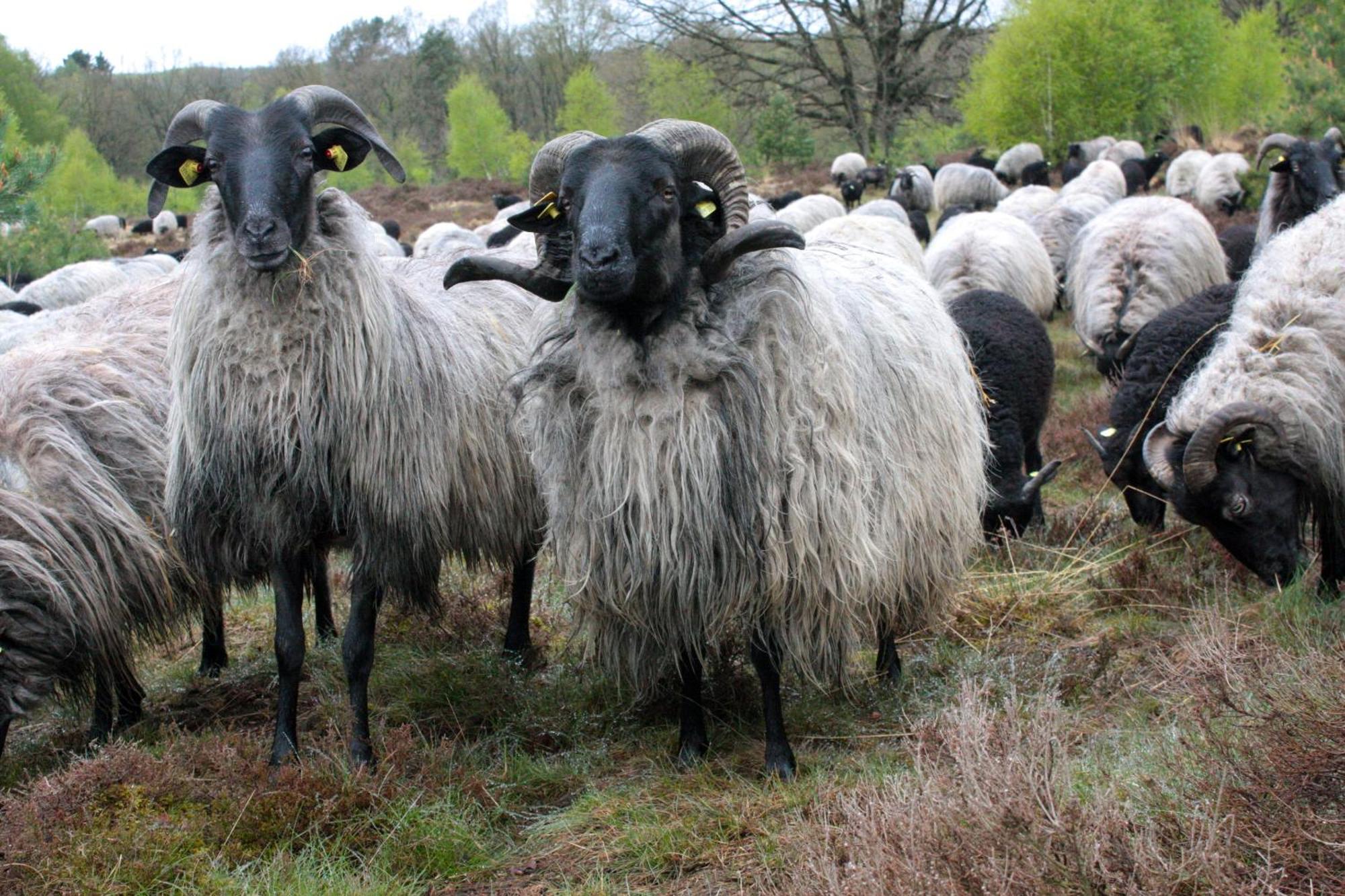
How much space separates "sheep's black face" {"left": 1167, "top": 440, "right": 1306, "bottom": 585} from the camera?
5414 mm

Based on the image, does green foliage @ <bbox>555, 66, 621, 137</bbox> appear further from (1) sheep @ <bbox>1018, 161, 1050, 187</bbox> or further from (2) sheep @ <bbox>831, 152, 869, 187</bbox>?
(1) sheep @ <bbox>1018, 161, 1050, 187</bbox>

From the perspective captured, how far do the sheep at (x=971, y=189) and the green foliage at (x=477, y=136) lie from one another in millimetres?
30218

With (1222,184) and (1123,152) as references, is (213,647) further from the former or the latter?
(1123,152)

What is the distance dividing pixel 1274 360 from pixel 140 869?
5.15 m

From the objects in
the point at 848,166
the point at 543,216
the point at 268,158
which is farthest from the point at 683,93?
the point at 268,158

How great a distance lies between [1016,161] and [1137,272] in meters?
22.2

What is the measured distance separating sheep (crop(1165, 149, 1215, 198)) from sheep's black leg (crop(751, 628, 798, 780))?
20.5 m

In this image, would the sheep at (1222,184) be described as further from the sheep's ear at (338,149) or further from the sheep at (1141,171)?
the sheep's ear at (338,149)

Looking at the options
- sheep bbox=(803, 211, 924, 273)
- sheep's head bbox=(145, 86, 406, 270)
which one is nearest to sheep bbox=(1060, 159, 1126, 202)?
sheep bbox=(803, 211, 924, 273)

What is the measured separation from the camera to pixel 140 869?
343 cm

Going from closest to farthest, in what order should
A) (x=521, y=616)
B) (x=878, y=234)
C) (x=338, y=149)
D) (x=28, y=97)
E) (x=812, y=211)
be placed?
(x=338, y=149)
(x=521, y=616)
(x=878, y=234)
(x=812, y=211)
(x=28, y=97)

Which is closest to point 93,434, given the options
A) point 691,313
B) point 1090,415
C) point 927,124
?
point 691,313

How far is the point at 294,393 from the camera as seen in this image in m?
4.29

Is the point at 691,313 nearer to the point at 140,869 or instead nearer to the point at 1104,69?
the point at 140,869
